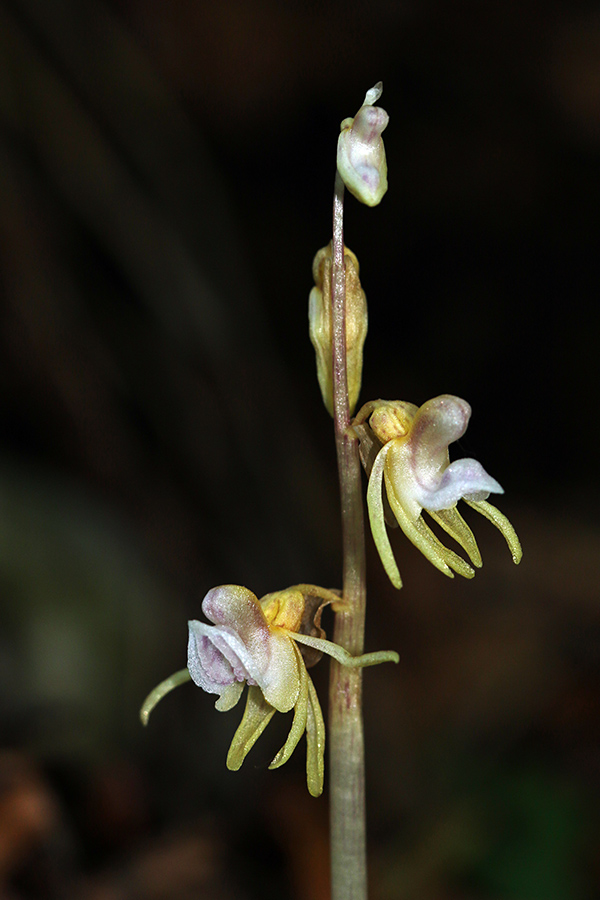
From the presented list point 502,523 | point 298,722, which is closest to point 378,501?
point 502,523

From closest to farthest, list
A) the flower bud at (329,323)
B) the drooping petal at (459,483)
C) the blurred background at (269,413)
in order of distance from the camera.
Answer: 1. the drooping petal at (459,483)
2. the flower bud at (329,323)
3. the blurred background at (269,413)

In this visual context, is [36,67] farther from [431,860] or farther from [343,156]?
A: [431,860]

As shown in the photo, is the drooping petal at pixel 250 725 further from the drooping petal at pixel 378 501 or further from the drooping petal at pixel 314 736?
the drooping petal at pixel 378 501

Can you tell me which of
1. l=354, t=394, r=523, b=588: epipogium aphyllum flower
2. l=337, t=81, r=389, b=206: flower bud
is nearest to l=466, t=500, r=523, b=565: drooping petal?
l=354, t=394, r=523, b=588: epipogium aphyllum flower

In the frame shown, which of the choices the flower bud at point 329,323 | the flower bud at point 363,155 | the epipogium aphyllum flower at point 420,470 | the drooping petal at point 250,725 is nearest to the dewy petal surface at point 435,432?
the epipogium aphyllum flower at point 420,470

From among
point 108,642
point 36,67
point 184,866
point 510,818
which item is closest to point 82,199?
point 36,67

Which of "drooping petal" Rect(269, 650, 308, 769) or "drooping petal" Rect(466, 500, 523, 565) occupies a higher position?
"drooping petal" Rect(466, 500, 523, 565)

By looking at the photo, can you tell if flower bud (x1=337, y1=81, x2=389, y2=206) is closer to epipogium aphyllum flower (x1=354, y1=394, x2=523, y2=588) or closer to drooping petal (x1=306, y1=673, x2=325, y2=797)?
epipogium aphyllum flower (x1=354, y1=394, x2=523, y2=588)
